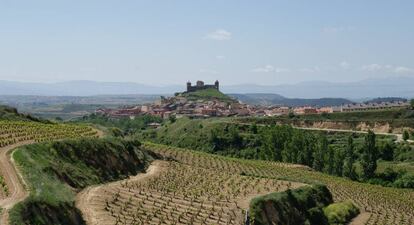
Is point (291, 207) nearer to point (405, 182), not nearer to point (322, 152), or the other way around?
point (405, 182)

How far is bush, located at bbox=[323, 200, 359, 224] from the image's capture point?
154ft

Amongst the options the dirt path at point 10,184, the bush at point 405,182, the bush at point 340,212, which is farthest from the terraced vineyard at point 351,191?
the dirt path at point 10,184

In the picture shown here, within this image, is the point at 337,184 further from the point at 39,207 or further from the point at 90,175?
the point at 39,207

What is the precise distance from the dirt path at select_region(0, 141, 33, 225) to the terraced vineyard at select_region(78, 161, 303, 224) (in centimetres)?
411

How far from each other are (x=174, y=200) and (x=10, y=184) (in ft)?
37.6

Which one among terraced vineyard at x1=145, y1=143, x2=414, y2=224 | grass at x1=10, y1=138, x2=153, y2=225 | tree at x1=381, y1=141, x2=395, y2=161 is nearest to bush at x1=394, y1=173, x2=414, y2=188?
terraced vineyard at x1=145, y1=143, x2=414, y2=224

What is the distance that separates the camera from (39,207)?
26.2 metres

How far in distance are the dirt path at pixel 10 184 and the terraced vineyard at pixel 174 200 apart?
13.5 feet

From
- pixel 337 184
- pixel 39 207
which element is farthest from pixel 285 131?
pixel 39 207

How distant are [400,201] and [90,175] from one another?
128 feet

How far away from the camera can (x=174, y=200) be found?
37.5 metres

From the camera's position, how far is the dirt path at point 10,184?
1005 inches

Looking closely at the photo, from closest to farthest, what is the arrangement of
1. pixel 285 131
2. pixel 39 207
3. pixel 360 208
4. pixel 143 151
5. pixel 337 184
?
pixel 39 207
pixel 360 208
pixel 143 151
pixel 337 184
pixel 285 131

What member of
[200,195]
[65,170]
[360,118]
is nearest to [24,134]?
[65,170]
